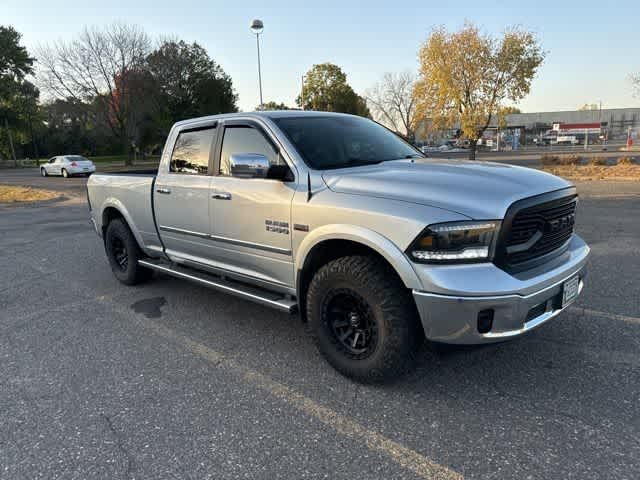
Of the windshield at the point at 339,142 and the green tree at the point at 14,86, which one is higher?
the green tree at the point at 14,86

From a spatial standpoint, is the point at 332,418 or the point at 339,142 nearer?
the point at 332,418

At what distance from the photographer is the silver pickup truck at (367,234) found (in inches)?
102

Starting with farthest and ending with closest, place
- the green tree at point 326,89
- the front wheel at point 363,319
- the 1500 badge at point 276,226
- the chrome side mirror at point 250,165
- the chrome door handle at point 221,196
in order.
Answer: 1. the green tree at point 326,89
2. the chrome door handle at point 221,196
3. the 1500 badge at point 276,226
4. the chrome side mirror at point 250,165
5. the front wheel at point 363,319

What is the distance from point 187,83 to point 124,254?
155 feet

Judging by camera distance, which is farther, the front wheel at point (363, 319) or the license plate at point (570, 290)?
the license plate at point (570, 290)

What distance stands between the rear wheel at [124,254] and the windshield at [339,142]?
2647 mm

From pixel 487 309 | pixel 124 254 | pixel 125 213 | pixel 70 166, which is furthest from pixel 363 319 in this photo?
pixel 70 166

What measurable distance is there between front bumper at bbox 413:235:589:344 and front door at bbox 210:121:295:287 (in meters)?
Answer: 1.21

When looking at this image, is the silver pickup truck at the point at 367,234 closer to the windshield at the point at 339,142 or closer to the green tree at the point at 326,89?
the windshield at the point at 339,142

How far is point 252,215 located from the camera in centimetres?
363

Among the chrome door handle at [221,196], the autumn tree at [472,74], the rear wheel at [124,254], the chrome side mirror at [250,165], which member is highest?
the autumn tree at [472,74]

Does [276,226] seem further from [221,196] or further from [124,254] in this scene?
[124,254]

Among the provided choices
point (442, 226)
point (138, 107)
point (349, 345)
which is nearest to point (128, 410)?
point (349, 345)

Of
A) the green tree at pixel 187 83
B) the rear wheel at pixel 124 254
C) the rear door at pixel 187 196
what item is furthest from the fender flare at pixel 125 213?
the green tree at pixel 187 83
